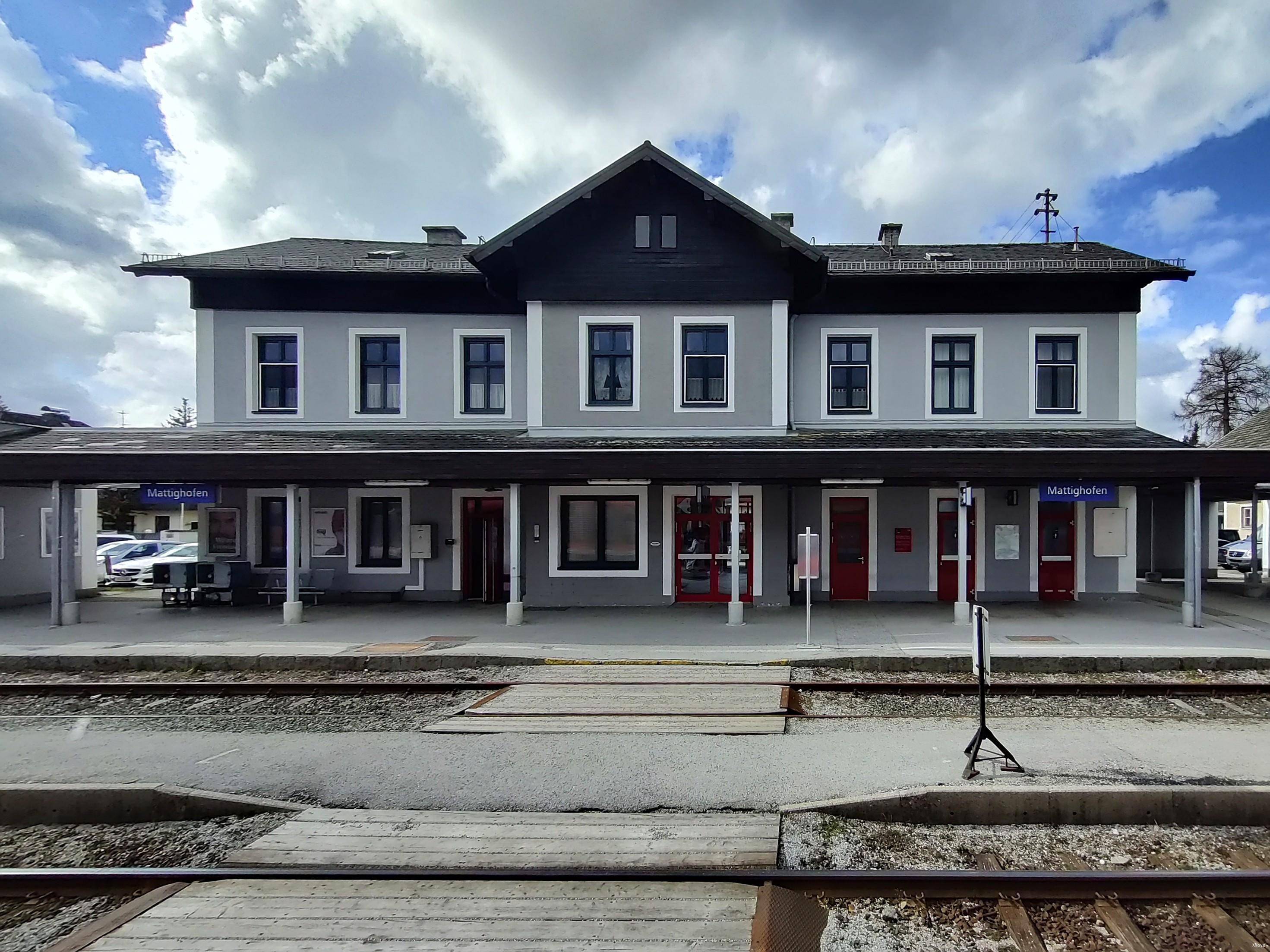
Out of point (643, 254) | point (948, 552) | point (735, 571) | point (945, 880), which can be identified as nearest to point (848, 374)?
point (948, 552)

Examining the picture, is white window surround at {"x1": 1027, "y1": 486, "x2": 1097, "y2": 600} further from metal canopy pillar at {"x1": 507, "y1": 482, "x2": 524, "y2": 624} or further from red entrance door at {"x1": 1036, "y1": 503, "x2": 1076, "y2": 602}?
metal canopy pillar at {"x1": 507, "y1": 482, "x2": 524, "y2": 624}

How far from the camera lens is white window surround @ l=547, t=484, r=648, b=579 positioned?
14562 mm

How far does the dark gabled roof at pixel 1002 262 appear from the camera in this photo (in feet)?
48.8

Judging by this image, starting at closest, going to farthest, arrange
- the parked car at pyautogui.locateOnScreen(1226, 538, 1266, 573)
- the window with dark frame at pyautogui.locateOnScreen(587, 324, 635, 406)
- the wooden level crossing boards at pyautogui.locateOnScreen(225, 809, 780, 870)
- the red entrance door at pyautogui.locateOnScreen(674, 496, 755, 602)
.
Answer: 1. the wooden level crossing boards at pyautogui.locateOnScreen(225, 809, 780, 870)
2. the red entrance door at pyautogui.locateOnScreen(674, 496, 755, 602)
3. the window with dark frame at pyautogui.locateOnScreen(587, 324, 635, 406)
4. the parked car at pyautogui.locateOnScreen(1226, 538, 1266, 573)

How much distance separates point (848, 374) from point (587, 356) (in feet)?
21.2

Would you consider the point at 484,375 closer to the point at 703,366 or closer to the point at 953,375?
the point at 703,366

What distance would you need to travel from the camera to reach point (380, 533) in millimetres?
15750

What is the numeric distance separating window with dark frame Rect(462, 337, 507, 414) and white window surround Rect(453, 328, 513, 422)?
0.09 m

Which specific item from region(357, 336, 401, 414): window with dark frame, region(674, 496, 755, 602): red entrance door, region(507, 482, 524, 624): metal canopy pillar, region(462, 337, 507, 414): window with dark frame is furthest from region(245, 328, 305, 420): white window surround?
region(674, 496, 755, 602): red entrance door

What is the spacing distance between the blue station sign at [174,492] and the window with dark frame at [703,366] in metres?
10.4

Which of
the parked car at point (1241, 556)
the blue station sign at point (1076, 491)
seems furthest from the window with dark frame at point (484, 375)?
the parked car at point (1241, 556)

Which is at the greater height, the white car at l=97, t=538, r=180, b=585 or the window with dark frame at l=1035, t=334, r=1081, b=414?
the window with dark frame at l=1035, t=334, r=1081, b=414

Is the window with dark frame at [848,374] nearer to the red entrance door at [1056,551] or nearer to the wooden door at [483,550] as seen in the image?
the red entrance door at [1056,551]

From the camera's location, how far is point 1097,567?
591 inches
